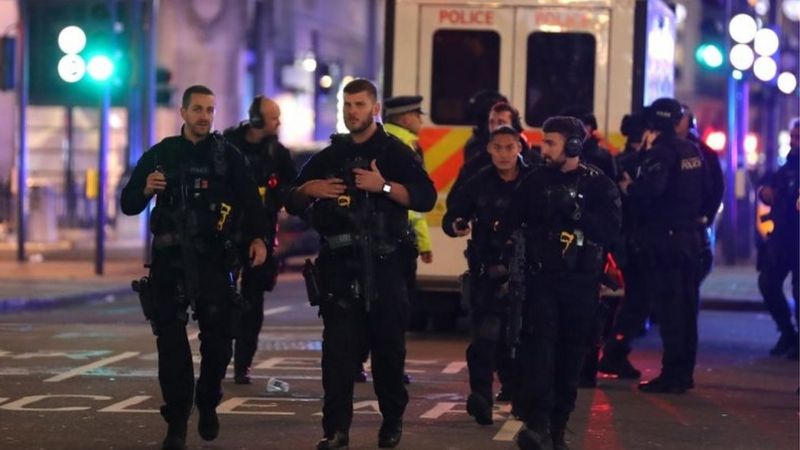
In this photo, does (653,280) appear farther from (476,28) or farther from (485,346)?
(476,28)

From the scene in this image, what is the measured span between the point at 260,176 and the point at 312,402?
5.54 feet

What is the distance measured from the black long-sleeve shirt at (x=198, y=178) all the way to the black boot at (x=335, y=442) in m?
1.07

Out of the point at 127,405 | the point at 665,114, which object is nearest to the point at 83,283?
the point at 665,114

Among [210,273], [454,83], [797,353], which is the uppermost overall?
[454,83]

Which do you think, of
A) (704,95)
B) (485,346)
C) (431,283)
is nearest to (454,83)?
(431,283)

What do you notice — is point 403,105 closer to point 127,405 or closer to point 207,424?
point 127,405

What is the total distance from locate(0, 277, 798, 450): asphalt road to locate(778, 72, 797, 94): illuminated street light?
310 inches

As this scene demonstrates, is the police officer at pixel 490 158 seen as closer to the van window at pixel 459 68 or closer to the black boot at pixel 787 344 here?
the van window at pixel 459 68

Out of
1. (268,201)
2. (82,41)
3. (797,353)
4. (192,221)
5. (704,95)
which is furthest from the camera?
(704,95)

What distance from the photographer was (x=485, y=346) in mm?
10289

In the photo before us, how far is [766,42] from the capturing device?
22406 mm

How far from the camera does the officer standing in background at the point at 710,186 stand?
489 inches

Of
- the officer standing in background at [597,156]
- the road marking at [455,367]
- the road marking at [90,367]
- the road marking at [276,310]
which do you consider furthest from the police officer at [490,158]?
the road marking at [276,310]

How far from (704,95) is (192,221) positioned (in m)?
50.8
